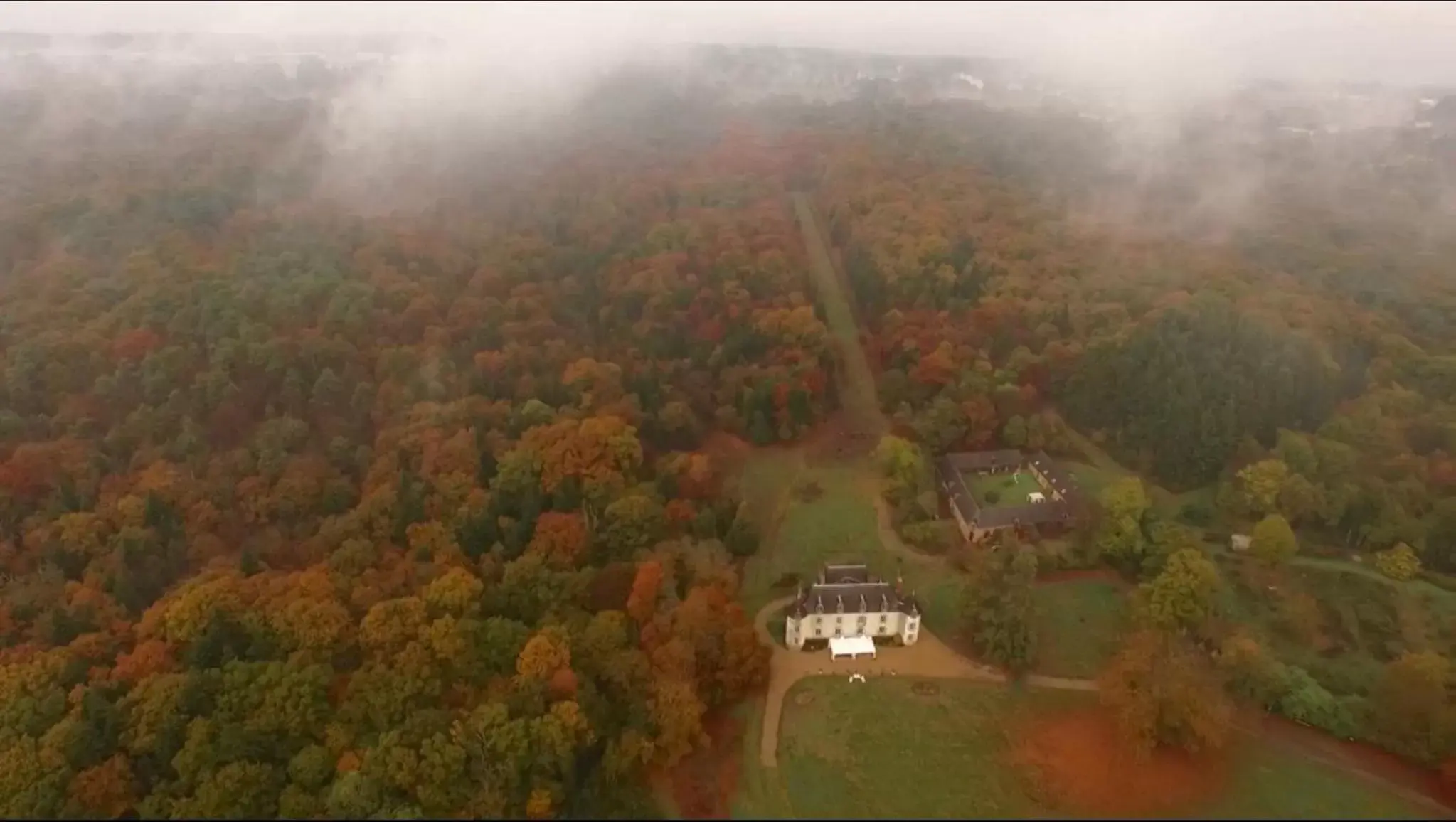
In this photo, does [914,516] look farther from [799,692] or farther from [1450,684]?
[1450,684]

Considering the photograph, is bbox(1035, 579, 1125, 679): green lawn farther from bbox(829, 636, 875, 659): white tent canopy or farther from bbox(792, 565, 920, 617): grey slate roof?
bbox(829, 636, 875, 659): white tent canopy

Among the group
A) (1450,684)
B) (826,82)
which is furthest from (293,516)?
(826,82)

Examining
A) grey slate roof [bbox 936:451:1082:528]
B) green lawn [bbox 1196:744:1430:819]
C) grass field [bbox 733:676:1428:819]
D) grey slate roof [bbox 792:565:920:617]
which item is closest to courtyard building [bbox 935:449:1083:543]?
grey slate roof [bbox 936:451:1082:528]

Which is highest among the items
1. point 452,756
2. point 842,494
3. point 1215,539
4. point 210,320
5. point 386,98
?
point 386,98

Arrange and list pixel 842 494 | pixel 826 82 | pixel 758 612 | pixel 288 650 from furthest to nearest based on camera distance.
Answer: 1. pixel 826 82
2. pixel 842 494
3. pixel 758 612
4. pixel 288 650

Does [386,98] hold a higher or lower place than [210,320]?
higher

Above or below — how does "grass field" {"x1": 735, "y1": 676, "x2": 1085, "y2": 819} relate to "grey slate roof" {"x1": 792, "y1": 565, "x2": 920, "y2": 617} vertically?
below

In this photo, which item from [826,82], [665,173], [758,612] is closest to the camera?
[758,612]
